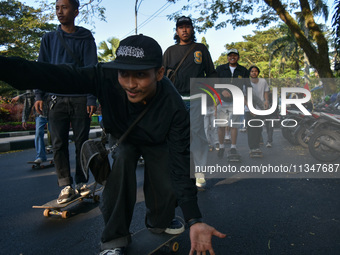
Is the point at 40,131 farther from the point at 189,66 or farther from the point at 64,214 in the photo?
the point at 189,66

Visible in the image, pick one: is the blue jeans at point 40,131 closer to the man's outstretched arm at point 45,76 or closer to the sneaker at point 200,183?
the sneaker at point 200,183

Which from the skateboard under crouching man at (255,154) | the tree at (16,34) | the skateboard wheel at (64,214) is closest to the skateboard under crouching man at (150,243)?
the skateboard wheel at (64,214)

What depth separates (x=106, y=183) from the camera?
2.06m

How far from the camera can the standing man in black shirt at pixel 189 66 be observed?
397 cm

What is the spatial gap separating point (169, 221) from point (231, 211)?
1.04 metres

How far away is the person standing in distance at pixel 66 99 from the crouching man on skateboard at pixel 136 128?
120cm

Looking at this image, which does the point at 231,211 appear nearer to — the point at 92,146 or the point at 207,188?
the point at 207,188

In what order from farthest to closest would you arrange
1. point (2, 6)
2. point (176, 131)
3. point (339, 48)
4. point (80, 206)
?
1. point (2, 6)
2. point (339, 48)
3. point (80, 206)
4. point (176, 131)

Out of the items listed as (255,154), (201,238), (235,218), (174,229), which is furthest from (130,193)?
(255,154)

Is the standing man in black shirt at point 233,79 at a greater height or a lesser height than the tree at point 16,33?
lesser

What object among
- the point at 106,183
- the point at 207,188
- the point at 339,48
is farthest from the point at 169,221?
the point at 339,48

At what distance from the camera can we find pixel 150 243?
6.97 feet

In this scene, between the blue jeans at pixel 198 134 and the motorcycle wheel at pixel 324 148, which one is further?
the motorcycle wheel at pixel 324 148

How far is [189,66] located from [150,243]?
8.14 ft
